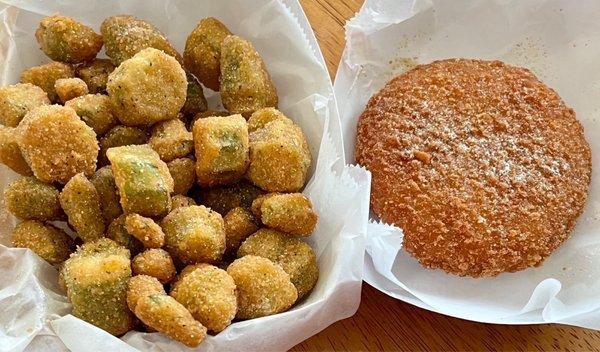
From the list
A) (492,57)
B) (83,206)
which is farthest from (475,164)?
(83,206)

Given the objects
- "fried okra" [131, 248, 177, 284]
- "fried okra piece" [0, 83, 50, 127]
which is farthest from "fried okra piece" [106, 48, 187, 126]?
"fried okra" [131, 248, 177, 284]

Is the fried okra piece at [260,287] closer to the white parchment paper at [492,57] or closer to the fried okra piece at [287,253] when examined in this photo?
the fried okra piece at [287,253]

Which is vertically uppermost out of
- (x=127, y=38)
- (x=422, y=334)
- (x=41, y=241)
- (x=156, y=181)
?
(x=127, y=38)

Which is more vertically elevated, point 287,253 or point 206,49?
point 206,49

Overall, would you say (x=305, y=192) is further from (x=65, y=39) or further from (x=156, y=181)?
Result: (x=65, y=39)

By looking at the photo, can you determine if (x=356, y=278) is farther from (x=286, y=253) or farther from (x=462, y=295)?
(x=462, y=295)

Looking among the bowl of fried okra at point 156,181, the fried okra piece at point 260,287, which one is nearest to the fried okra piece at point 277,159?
the bowl of fried okra at point 156,181

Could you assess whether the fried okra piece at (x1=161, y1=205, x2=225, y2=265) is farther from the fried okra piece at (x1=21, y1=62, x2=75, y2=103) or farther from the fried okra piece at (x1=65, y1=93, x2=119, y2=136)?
the fried okra piece at (x1=21, y1=62, x2=75, y2=103)
